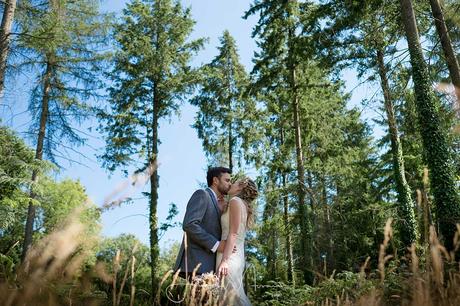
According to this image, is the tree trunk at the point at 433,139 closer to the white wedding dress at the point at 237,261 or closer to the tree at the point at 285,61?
the tree at the point at 285,61

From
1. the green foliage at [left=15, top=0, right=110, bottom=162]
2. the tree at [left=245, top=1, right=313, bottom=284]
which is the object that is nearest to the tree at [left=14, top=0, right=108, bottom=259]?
the green foliage at [left=15, top=0, right=110, bottom=162]

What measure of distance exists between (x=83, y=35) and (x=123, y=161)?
613 cm

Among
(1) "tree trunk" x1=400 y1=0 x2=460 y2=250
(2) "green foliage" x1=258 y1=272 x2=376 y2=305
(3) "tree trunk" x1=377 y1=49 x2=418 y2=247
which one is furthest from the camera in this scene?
(3) "tree trunk" x1=377 y1=49 x2=418 y2=247

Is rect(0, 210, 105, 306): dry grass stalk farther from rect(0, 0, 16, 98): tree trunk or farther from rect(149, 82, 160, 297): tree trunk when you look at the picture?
rect(149, 82, 160, 297): tree trunk

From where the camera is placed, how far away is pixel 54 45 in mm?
11039

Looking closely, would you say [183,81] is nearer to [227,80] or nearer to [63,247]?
[227,80]

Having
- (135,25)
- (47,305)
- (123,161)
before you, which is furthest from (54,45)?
(47,305)

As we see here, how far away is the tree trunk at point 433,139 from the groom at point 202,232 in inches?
332

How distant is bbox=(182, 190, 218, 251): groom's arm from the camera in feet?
11.7

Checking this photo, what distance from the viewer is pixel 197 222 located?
12.0ft

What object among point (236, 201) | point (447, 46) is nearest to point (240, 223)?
point (236, 201)

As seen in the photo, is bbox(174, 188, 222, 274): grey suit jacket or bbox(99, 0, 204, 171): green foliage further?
bbox(99, 0, 204, 171): green foliage

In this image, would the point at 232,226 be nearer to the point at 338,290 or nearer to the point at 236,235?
the point at 236,235

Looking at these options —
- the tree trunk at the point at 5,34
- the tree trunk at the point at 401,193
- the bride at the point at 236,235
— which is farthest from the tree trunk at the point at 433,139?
the tree trunk at the point at 5,34
